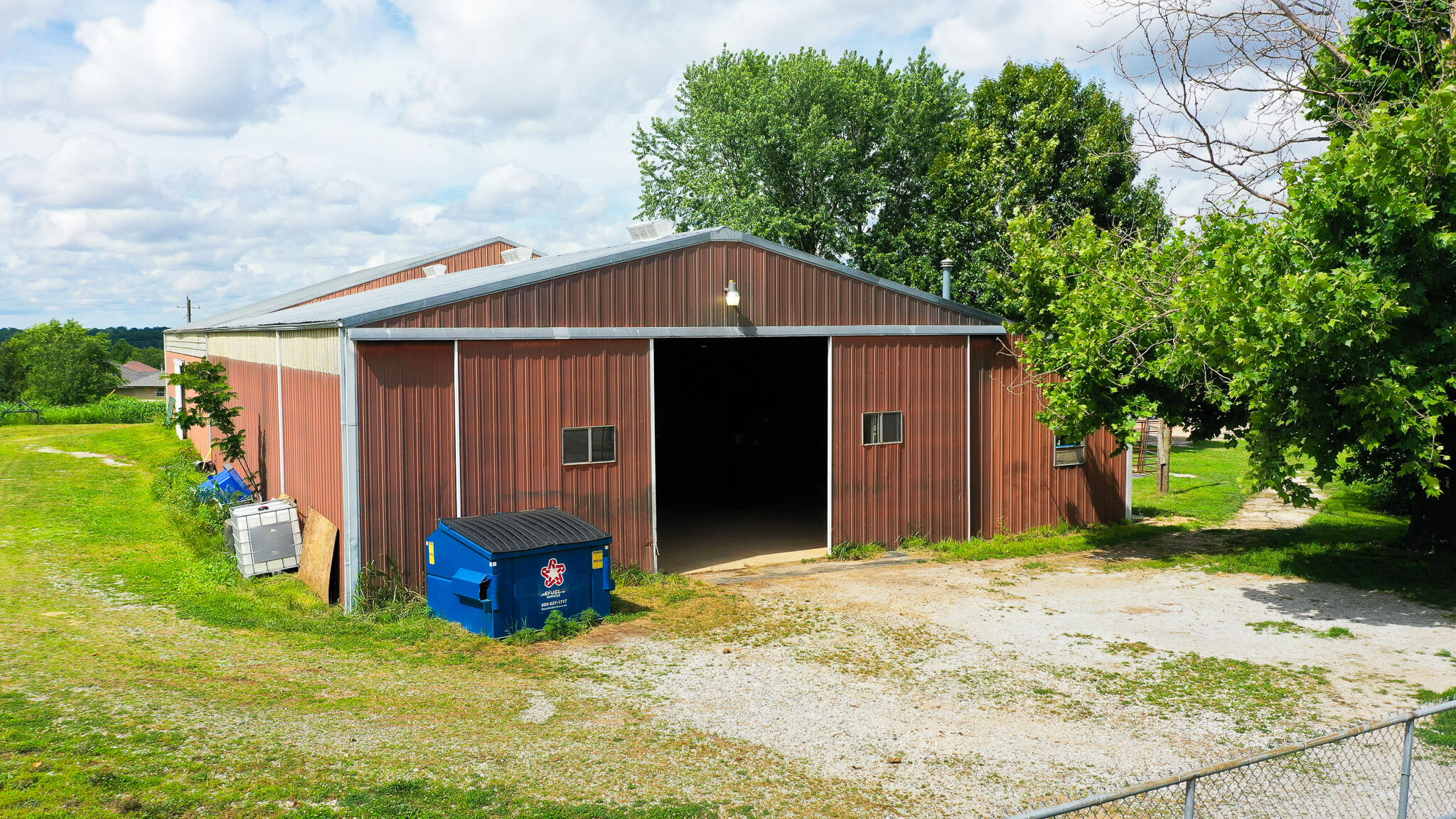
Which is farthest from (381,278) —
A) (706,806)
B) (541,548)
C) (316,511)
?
(706,806)

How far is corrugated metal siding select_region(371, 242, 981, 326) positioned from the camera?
12.1 meters

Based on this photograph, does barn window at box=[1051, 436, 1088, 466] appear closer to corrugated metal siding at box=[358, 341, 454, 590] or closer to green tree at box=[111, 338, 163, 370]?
corrugated metal siding at box=[358, 341, 454, 590]

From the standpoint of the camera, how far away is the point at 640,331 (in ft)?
42.7

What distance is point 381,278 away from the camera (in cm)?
2739

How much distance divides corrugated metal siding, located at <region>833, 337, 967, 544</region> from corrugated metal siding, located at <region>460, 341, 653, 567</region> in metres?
3.19

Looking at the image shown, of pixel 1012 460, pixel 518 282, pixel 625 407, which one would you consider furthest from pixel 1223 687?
pixel 518 282

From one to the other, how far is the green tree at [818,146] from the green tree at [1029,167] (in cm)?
515

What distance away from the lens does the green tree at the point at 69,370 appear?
63.7 m

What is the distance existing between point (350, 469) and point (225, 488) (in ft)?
24.0

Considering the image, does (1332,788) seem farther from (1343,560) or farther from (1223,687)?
(1343,560)

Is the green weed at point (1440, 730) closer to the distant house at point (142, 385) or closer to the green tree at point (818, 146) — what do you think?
the green tree at point (818, 146)

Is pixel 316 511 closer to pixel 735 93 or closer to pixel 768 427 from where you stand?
pixel 768 427

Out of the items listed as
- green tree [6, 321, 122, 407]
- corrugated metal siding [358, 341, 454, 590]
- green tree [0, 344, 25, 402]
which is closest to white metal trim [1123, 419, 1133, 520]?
corrugated metal siding [358, 341, 454, 590]

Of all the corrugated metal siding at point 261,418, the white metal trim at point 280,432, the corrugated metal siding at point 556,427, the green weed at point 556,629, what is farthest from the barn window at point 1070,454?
the corrugated metal siding at point 261,418
